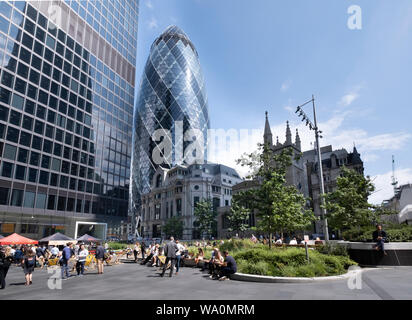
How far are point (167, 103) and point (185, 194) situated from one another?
2262 inches

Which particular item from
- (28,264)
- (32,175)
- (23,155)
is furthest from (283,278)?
(32,175)

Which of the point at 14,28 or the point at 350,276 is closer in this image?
the point at 350,276

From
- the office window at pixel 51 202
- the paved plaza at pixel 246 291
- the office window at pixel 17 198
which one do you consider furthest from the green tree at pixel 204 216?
the paved plaza at pixel 246 291

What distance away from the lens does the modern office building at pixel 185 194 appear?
93.1 meters

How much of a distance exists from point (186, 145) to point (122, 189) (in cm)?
7066

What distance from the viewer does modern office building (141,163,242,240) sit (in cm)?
9312

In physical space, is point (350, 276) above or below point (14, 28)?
below

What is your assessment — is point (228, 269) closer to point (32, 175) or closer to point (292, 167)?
point (32, 175)

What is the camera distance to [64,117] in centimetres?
5431

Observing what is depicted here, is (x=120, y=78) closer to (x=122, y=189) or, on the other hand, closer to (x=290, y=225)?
(x=122, y=189)

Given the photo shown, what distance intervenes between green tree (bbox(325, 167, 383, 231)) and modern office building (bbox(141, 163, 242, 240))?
65258mm

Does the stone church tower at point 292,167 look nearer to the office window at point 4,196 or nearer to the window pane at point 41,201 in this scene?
the window pane at point 41,201
